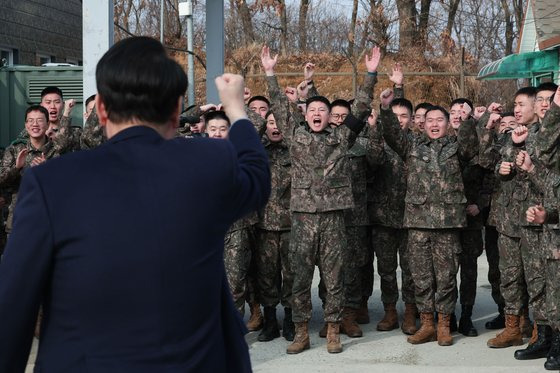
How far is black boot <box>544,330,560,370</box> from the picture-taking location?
6561mm

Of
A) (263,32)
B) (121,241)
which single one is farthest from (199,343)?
(263,32)

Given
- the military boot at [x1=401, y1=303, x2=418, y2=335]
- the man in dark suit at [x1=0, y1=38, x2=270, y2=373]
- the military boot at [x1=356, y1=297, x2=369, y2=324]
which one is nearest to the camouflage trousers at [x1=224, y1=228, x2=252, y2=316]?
the military boot at [x1=356, y1=297, x2=369, y2=324]

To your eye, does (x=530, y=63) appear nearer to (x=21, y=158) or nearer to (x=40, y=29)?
(x=40, y=29)

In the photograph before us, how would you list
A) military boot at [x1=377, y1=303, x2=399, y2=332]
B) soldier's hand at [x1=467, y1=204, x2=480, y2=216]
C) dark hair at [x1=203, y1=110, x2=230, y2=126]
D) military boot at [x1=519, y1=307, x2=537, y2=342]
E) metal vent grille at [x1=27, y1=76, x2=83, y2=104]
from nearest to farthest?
dark hair at [x1=203, y1=110, x2=230, y2=126], military boot at [x1=519, y1=307, x2=537, y2=342], soldier's hand at [x1=467, y1=204, x2=480, y2=216], military boot at [x1=377, y1=303, x2=399, y2=332], metal vent grille at [x1=27, y1=76, x2=83, y2=104]

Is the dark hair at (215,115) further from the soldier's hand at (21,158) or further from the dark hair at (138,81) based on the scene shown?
the dark hair at (138,81)

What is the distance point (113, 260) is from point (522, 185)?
5641 mm

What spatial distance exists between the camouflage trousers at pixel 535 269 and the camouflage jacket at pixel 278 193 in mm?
1991

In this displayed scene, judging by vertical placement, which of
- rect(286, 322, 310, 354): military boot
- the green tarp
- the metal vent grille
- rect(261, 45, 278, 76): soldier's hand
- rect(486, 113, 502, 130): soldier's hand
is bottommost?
rect(286, 322, 310, 354): military boot

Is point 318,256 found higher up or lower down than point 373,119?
lower down

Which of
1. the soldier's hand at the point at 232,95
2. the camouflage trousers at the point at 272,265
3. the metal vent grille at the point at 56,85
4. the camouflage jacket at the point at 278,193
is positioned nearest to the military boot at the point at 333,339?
the camouflage trousers at the point at 272,265

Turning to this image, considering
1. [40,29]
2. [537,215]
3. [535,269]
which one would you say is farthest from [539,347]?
[40,29]

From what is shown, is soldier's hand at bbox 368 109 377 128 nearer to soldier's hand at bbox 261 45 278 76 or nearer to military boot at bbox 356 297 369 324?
soldier's hand at bbox 261 45 278 76

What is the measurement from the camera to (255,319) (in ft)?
26.7

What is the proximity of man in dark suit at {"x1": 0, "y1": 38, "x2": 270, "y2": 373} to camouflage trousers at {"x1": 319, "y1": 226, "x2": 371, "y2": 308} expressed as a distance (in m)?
5.62
